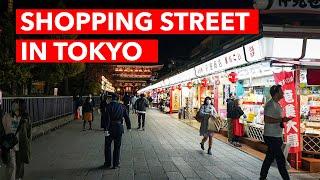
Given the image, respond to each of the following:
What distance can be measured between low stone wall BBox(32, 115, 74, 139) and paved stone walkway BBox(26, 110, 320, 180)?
1.52m

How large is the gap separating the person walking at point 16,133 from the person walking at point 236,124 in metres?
9.00

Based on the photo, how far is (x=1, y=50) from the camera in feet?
79.3

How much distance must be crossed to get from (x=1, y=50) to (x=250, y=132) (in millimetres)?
15954

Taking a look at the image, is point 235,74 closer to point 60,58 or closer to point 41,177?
point 60,58

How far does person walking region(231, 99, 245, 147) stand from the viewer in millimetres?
15727

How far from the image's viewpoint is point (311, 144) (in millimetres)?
11023

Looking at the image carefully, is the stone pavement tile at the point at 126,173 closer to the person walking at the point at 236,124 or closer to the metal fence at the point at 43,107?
the metal fence at the point at 43,107

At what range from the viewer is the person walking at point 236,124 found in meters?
15.7

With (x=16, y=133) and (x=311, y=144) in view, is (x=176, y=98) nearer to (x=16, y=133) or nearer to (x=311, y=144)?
(x=311, y=144)

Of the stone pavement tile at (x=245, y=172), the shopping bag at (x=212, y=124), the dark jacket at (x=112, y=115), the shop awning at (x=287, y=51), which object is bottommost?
the stone pavement tile at (x=245, y=172)

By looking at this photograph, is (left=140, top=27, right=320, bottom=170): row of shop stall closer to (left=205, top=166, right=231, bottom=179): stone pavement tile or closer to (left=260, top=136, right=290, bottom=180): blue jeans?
(left=205, top=166, right=231, bottom=179): stone pavement tile

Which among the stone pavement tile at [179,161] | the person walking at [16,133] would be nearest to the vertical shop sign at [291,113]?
Result: the stone pavement tile at [179,161]

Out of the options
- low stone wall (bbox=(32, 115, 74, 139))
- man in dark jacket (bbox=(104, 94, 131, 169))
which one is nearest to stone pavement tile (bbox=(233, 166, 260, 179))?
man in dark jacket (bbox=(104, 94, 131, 169))

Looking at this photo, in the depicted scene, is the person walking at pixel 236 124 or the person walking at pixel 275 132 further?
the person walking at pixel 236 124
